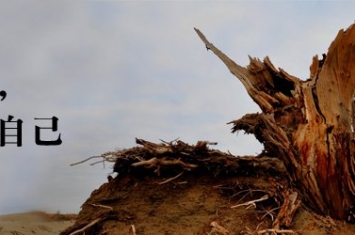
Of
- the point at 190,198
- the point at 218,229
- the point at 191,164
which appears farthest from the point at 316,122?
the point at 218,229

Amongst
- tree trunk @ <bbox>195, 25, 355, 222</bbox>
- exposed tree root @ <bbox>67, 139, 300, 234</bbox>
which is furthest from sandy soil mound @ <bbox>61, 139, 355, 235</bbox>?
tree trunk @ <bbox>195, 25, 355, 222</bbox>

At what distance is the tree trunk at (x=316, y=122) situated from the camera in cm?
582

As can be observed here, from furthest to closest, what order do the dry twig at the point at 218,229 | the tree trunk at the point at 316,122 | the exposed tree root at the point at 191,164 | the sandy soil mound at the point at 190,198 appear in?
the tree trunk at the point at 316,122 < the exposed tree root at the point at 191,164 < the sandy soil mound at the point at 190,198 < the dry twig at the point at 218,229

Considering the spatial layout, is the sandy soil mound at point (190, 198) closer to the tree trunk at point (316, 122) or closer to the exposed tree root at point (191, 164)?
the exposed tree root at point (191, 164)

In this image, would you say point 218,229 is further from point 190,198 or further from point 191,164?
point 191,164

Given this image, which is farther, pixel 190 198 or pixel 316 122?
pixel 316 122

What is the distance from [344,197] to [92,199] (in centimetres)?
252

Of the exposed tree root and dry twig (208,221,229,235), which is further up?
the exposed tree root

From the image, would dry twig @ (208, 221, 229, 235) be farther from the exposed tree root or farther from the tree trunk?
the tree trunk

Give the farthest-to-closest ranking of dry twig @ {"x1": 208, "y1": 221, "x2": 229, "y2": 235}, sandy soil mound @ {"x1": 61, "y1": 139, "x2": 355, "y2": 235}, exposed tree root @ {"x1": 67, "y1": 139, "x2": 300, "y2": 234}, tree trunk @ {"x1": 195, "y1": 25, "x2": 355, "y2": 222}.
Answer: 1. tree trunk @ {"x1": 195, "y1": 25, "x2": 355, "y2": 222}
2. exposed tree root @ {"x1": 67, "y1": 139, "x2": 300, "y2": 234}
3. sandy soil mound @ {"x1": 61, "y1": 139, "x2": 355, "y2": 235}
4. dry twig @ {"x1": 208, "y1": 221, "x2": 229, "y2": 235}

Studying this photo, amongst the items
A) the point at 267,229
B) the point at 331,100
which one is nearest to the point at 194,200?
the point at 267,229

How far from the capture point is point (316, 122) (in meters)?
5.99

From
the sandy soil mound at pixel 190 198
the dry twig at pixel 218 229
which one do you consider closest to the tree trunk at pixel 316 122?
the sandy soil mound at pixel 190 198

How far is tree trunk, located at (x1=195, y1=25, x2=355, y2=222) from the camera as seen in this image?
229 inches
